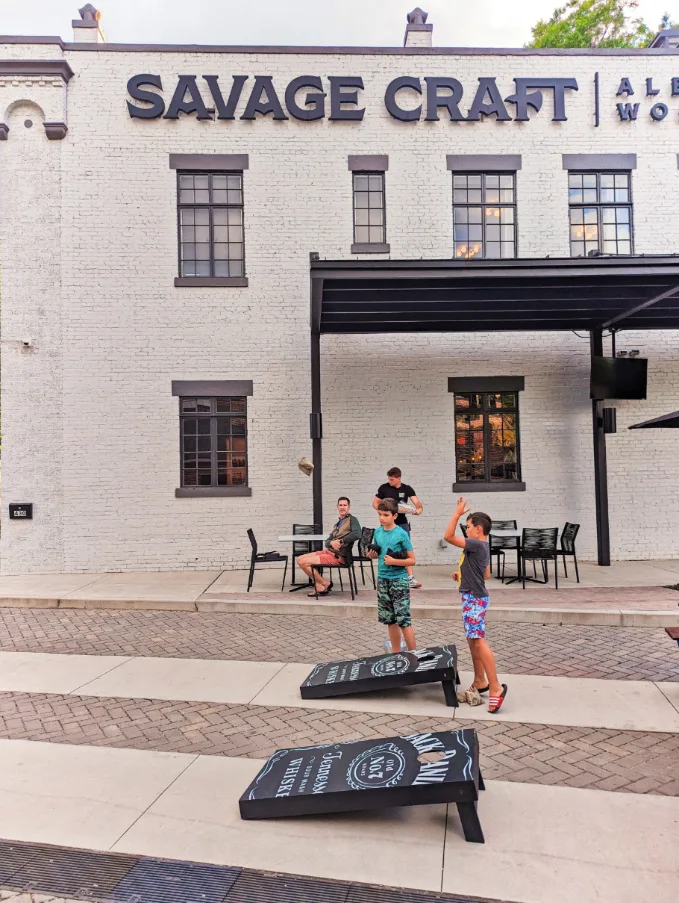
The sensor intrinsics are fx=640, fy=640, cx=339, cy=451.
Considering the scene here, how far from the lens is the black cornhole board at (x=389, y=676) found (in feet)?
18.4

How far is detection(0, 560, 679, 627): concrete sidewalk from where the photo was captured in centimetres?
856

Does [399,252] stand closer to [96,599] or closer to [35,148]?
[35,148]

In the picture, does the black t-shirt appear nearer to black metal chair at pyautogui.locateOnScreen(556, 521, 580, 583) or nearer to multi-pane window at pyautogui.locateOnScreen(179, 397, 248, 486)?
black metal chair at pyautogui.locateOnScreen(556, 521, 580, 583)

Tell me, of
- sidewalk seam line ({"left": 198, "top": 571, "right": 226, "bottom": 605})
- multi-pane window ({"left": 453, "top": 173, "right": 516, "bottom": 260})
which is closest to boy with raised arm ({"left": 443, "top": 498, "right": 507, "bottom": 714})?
sidewalk seam line ({"left": 198, "top": 571, "right": 226, "bottom": 605})

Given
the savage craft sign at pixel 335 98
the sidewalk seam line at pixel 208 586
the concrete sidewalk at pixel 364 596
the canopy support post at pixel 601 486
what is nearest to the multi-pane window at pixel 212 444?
the sidewalk seam line at pixel 208 586

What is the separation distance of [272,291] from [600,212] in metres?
Result: 6.77

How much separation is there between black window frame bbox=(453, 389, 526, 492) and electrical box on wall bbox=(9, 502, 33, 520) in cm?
809

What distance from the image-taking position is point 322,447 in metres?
12.3

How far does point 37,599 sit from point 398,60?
1190 cm

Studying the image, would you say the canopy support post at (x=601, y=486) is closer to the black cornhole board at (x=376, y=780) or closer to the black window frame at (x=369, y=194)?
the black window frame at (x=369, y=194)

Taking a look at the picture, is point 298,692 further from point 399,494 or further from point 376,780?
point 399,494

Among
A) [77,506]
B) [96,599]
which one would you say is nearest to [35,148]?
[77,506]

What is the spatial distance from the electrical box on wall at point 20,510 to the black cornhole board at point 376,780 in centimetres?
955

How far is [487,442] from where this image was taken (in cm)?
1272
